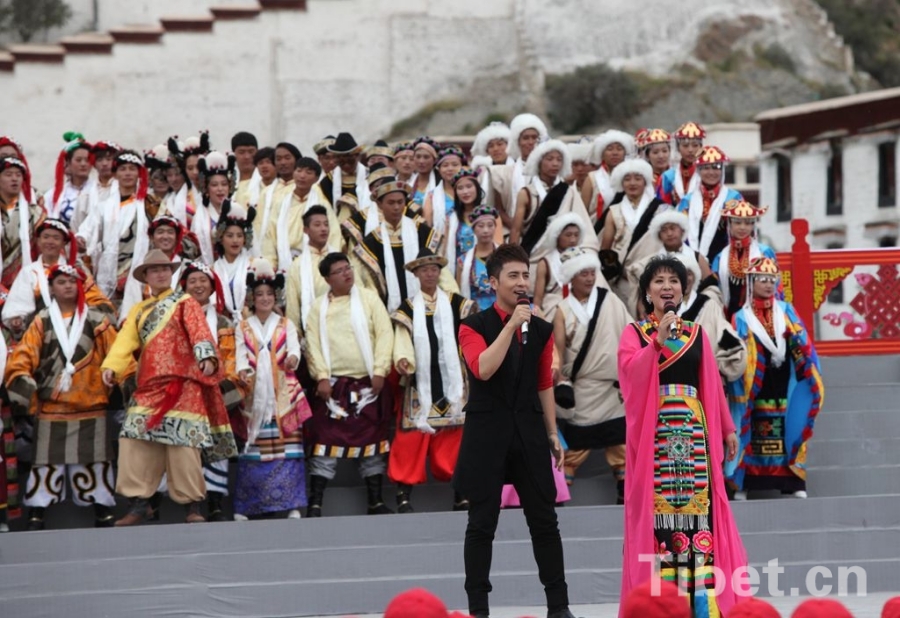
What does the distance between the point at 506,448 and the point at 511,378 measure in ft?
1.05

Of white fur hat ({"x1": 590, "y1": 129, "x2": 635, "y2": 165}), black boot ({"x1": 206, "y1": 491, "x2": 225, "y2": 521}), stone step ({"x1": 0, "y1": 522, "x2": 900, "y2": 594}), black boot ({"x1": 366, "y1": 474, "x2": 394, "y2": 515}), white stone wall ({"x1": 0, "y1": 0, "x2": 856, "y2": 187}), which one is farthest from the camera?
white stone wall ({"x1": 0, "y1": 0, "x2": 856, "y2": 187})

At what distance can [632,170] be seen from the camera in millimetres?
11484

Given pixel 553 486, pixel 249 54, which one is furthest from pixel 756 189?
pixel 553 486

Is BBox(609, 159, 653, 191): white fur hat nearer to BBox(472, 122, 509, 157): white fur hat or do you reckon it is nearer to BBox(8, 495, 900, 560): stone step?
BBox(472, 122, 509, 157): white fur hat

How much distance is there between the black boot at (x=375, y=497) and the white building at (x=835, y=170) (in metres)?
18.6

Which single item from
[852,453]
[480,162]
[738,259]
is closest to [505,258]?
[738,259]

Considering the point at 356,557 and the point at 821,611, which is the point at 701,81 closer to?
the point at 356,557

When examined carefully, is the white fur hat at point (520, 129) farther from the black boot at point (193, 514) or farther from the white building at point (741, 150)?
the white building at point (741, 150)

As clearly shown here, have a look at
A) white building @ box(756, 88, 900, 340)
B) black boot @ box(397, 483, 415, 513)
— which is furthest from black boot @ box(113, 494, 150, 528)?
white building @ box(756, 88, 900, 340)

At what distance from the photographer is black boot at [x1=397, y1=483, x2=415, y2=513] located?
9977 mm

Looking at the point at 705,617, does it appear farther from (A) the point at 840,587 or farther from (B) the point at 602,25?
(B) the point at 602,25

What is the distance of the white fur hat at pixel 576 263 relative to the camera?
10422mm

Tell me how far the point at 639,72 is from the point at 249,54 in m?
8.11

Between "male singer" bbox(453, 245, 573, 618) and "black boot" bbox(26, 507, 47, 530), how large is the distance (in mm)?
3366
